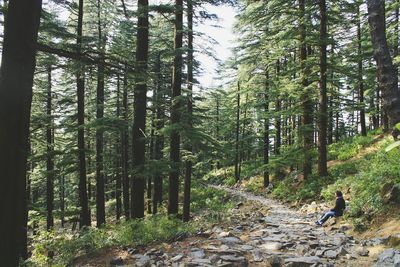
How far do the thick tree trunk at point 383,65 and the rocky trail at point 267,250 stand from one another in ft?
10.5

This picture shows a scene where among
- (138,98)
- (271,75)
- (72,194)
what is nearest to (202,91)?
(138,98)

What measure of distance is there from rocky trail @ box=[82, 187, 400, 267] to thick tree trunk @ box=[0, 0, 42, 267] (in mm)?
3741

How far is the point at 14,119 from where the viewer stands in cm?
409

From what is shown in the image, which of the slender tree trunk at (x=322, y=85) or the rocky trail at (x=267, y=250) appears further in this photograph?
the slender tree trunk at (x=322, y=85)

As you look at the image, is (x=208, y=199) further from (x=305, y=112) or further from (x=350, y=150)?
(x=305, y=112)

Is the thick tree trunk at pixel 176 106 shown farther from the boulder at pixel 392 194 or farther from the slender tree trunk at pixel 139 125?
the boulder at pixel 392 194

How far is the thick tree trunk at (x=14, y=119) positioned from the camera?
13.2ft

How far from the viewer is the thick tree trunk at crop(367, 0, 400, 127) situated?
13.9 feet

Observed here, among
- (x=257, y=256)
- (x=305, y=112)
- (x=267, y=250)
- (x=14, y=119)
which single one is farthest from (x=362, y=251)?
(x=305, y=112)

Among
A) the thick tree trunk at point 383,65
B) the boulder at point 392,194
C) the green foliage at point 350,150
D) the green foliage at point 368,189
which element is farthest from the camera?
the green foliage at point 350,150

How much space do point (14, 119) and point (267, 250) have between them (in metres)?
6.20

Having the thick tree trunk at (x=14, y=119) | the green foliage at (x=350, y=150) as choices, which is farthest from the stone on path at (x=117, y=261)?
the green foliage at (x=350, y=150)

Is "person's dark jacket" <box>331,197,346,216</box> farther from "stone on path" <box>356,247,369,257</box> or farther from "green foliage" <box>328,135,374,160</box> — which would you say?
"green foliage" <box>328,135,374,160</box>

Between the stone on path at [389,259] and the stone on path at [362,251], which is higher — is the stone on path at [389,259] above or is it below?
above
